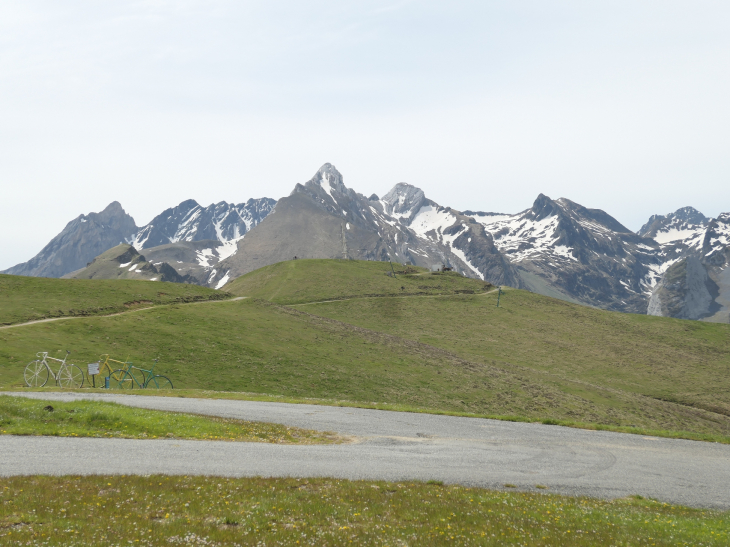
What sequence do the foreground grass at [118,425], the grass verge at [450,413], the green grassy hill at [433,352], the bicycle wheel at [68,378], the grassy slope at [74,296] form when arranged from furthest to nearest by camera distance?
the grassy slope at [74,296], the green grassy hill at [433,352], the bicycle wheel at [68,378], the grass verge at [450,413], the foreground grass at [118,425]

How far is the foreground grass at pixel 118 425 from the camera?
23.7 metres

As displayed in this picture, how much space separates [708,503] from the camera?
2108cm

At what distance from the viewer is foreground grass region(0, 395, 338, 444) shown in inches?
934

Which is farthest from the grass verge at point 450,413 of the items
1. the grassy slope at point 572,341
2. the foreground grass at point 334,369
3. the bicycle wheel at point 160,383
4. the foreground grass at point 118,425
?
the grassy slope at point 572,341

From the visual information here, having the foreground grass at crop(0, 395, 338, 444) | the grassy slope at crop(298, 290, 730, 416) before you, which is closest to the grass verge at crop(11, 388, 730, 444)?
the foreground grass at crop(0, 395, 338, 444)

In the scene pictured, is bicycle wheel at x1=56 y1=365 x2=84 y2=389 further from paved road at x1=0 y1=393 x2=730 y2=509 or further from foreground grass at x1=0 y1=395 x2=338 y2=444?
foreground grass at x1=0 y1=395 x2=338 y2=444

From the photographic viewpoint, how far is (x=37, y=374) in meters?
42.9

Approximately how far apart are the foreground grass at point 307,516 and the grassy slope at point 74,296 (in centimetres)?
5975

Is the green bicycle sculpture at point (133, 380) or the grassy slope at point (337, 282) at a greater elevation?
the grassy slope at point (337, 282)

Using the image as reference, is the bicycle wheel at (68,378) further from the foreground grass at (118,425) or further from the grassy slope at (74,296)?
the grassy slope at (74,296)

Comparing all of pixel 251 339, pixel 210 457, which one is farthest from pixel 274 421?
pixel 251 339

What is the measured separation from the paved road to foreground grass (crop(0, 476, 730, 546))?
2233 mm

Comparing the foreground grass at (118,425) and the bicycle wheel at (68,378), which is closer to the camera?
the foreground grass at (118,425)

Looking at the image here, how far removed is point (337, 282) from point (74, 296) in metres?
76.5
